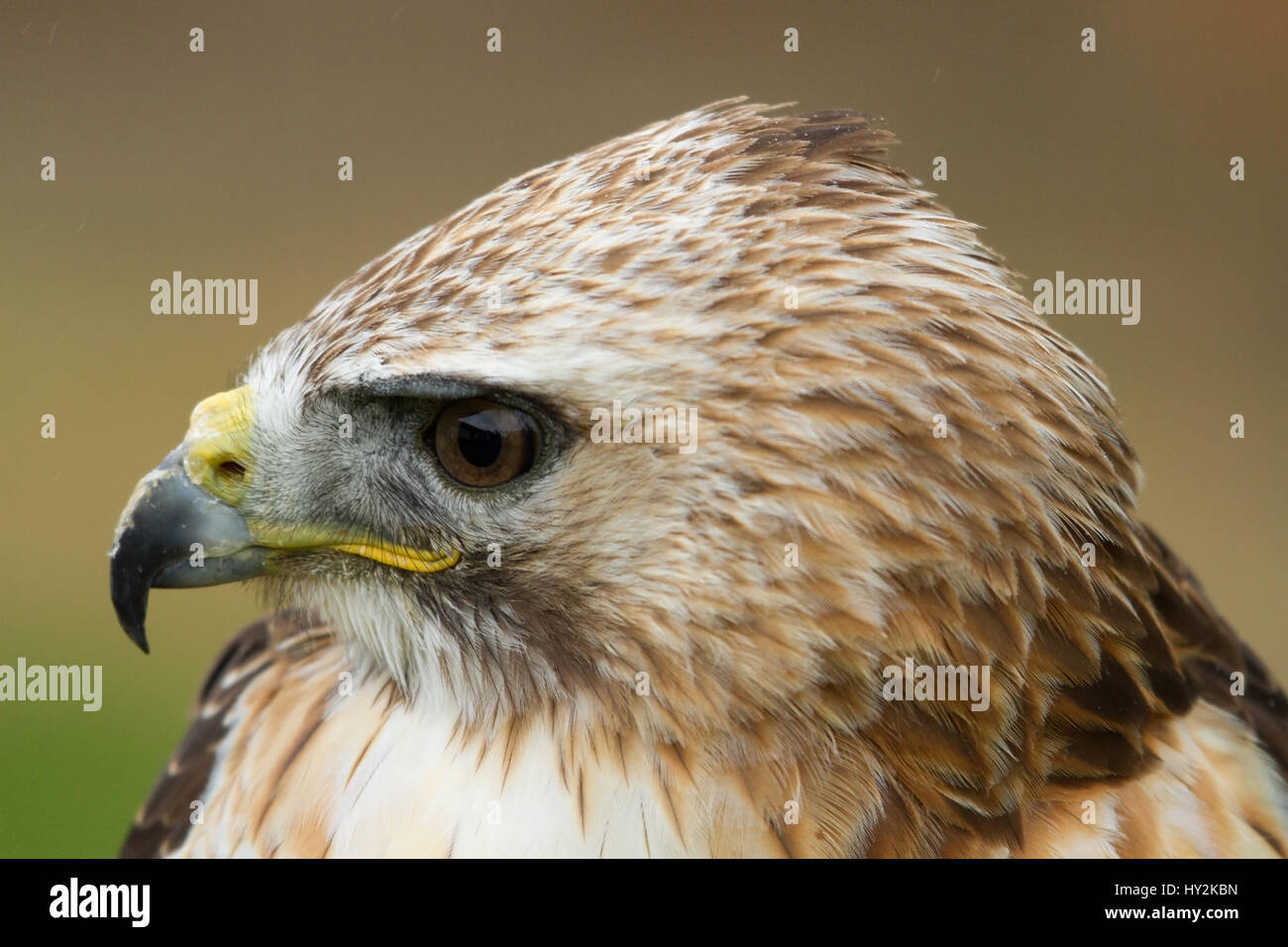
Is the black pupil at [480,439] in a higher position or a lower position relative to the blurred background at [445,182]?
lower

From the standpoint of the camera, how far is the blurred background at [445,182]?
7.84 m

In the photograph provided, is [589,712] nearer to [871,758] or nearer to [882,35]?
[871,758]

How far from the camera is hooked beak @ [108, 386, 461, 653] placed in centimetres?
219

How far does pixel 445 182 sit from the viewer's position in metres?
8.80

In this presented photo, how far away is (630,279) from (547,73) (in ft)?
23.0

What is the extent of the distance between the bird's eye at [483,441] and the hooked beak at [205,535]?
0.16 m

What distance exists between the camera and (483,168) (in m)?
8.58
